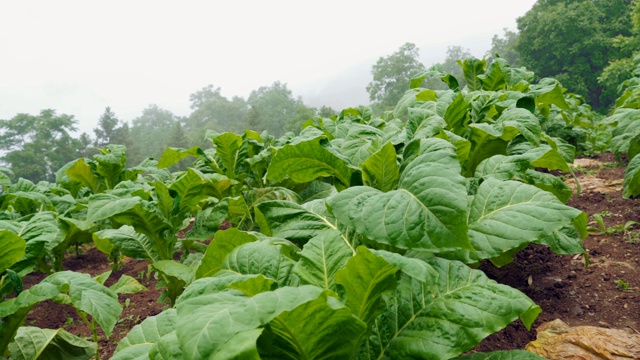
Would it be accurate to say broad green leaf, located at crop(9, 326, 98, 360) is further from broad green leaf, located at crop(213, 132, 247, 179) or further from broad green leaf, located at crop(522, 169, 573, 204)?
broad green leaf, located at crop(522, 169, 573, 204)

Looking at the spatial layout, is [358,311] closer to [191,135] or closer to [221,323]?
[221,323]

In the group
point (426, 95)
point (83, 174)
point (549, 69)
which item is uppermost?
point (83, 174)

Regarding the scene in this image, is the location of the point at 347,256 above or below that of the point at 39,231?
below

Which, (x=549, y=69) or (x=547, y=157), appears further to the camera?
(x=549, y=69)

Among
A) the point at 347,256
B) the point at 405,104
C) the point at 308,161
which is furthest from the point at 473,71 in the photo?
the point at 347,256

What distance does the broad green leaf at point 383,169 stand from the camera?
157 centimetres

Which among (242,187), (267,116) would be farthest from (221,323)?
(267,116)

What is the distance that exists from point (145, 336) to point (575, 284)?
203 centimetres

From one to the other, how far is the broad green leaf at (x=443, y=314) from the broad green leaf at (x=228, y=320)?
374mm

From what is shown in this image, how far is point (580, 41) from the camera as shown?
2330cm

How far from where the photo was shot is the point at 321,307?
3.21 feet

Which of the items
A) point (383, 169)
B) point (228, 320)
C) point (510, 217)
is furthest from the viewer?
point (383, 169)

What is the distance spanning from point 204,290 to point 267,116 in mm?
53604

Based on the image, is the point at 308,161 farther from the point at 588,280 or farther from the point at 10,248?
the point at 588,280
